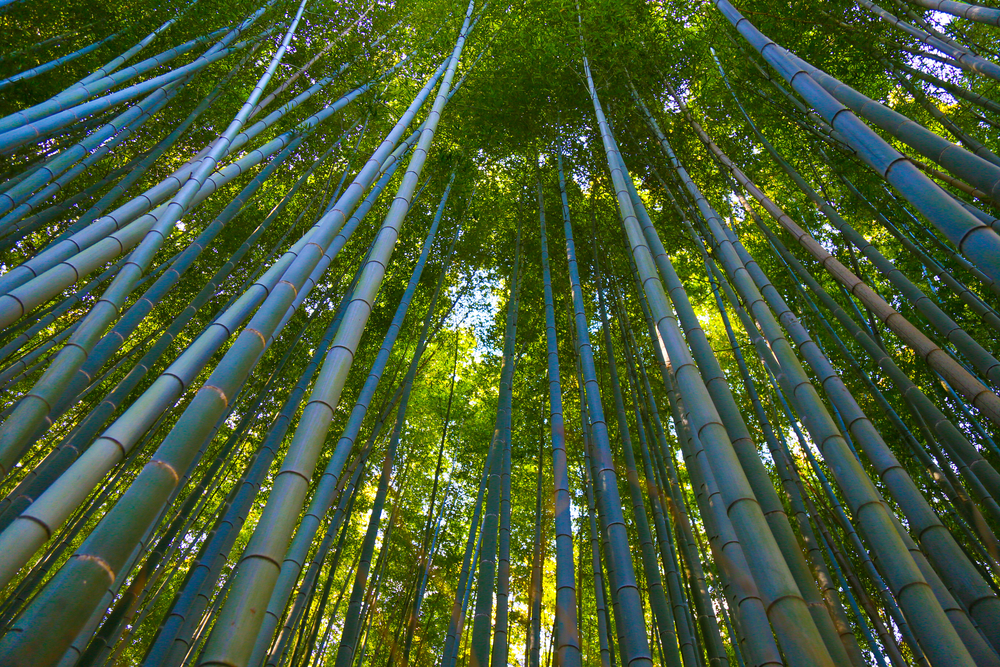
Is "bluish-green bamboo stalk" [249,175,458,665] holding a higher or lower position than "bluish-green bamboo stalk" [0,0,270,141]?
lower

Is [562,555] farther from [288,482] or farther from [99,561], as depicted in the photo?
[99,561]

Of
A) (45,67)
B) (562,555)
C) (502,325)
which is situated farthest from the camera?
(502,325)

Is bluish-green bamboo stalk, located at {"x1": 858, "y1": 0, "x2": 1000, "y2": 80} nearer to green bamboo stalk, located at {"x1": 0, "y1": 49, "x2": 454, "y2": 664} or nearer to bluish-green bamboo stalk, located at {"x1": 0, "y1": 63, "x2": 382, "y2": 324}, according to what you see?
green bamboo stalk, located at {"x1": 0, "y1": 49, "x2": 454, "y2": 664}

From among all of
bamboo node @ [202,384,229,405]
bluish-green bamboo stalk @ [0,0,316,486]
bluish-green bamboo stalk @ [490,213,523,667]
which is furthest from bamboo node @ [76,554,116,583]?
bluish-green bamboo stalk @ [490,213,523,667]

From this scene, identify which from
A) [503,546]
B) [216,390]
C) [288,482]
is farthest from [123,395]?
[503,546]

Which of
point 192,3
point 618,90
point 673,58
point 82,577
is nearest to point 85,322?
point 82,577

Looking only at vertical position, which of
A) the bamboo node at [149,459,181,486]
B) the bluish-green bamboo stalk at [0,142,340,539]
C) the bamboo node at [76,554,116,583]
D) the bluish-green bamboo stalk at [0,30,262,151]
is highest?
the bluish-green bamboo stalk at [0,30,262,151]

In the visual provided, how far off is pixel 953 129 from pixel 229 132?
411 centimetres

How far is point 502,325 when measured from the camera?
573 centimetres

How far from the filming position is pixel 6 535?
966 mm

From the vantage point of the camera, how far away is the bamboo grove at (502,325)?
52.4 inches

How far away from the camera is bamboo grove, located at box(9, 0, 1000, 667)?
52.4 inches

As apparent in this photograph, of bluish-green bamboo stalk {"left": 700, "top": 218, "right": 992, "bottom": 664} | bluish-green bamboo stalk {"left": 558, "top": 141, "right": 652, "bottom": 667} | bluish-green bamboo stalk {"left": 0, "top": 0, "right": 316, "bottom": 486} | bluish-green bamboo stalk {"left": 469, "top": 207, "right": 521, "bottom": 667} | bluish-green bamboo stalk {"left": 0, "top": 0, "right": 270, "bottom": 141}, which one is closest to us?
bluish-green bamboo stalk {"left": 700, "top": 218, "right": 992, "bottom": 664}

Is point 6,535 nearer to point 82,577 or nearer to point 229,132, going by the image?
point 82,577
